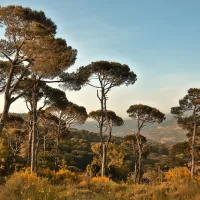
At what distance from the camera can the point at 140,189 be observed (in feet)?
37.7

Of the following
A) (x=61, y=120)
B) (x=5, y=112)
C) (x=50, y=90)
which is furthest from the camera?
(x=61, y=120)

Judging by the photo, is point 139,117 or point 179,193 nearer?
point 179,193

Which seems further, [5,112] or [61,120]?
[61,120]

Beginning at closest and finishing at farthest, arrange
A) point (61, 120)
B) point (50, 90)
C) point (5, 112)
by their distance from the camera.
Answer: point (5, 112) → point (50, 90) → point (61, 120)

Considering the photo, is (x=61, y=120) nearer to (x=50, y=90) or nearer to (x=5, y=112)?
(x=50, y=90)

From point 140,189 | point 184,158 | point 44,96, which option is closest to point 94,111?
point 44,96

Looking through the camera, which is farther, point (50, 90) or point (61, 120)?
point (61, 120)

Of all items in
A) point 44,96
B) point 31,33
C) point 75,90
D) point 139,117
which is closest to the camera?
point 31,33

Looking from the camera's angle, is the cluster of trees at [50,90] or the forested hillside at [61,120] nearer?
the forested hillside at [61,120]

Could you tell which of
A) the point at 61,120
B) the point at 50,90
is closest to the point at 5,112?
the point at 50,90

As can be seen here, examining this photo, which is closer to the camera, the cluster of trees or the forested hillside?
the forested hillside

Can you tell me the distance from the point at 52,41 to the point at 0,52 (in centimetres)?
295

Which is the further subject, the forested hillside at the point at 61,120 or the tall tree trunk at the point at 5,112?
the tall tree trunk at the point at 5,112

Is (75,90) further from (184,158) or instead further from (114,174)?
(114,174)
